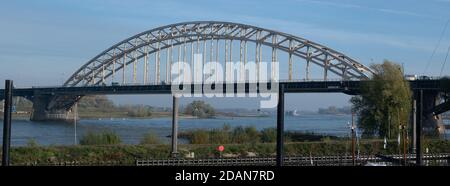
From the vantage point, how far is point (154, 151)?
89.7 ft

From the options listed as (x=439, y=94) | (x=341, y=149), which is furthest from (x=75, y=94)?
(x=341, y=149)

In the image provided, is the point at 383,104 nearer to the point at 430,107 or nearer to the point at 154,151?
the point at 430,107

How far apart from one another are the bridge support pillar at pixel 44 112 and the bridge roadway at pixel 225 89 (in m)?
1.33

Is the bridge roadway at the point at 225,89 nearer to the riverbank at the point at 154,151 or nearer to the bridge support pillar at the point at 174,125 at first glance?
the riverbank at the point at 154,151

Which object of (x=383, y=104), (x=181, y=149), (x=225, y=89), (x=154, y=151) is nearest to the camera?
(x=154, y=151)

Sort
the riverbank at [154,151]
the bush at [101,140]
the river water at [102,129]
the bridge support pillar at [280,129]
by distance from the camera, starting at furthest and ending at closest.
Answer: the river water at [102,129] < the bush at [101,140] < the riverbank at [154,151] < the bridge support pillar at [280,129]

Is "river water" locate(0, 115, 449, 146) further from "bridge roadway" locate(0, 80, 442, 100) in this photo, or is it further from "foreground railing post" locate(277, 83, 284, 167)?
"foreground railing post" locate(277, 83, 284, 167)

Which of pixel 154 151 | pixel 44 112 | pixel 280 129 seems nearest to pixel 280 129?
pixel 280 129

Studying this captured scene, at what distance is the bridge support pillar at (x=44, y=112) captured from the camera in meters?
83.8

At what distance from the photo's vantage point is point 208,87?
199 feet

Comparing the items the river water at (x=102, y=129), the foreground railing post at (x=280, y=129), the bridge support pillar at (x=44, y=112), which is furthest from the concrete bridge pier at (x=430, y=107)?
the bridge support pillar at (x=44, y=112)

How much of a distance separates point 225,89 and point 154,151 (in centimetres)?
3100
